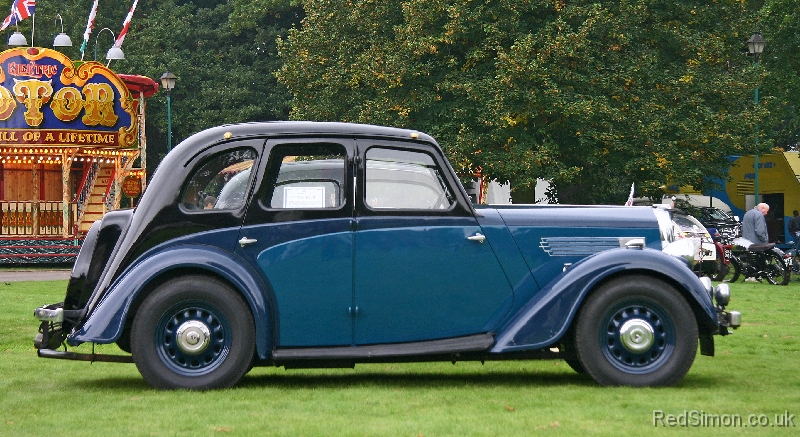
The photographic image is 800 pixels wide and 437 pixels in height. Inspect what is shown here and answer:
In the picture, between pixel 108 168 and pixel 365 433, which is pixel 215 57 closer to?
pixel 108 168

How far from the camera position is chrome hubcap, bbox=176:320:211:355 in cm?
924

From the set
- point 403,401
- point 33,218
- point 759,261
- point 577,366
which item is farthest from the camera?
point 33,218

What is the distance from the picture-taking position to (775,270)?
88.2ft

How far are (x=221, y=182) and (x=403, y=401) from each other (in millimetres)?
2365

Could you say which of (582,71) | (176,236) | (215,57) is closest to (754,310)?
(176,236)

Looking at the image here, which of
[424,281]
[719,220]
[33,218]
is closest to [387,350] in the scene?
[424,281]

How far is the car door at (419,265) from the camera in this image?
942 centimetres

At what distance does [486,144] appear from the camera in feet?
106

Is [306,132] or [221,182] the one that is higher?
[306,132]

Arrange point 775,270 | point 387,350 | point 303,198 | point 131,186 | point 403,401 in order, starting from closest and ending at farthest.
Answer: point 403,401, point 387,350, point 303,198, point 775,270, point 131,186

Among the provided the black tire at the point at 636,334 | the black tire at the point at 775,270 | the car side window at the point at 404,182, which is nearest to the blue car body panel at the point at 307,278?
the car side window at the point at 404,182

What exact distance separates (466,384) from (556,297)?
3.18 feet

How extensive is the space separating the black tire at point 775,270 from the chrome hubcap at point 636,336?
18320 mm

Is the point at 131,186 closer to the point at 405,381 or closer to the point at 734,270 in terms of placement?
the point at 734,270
